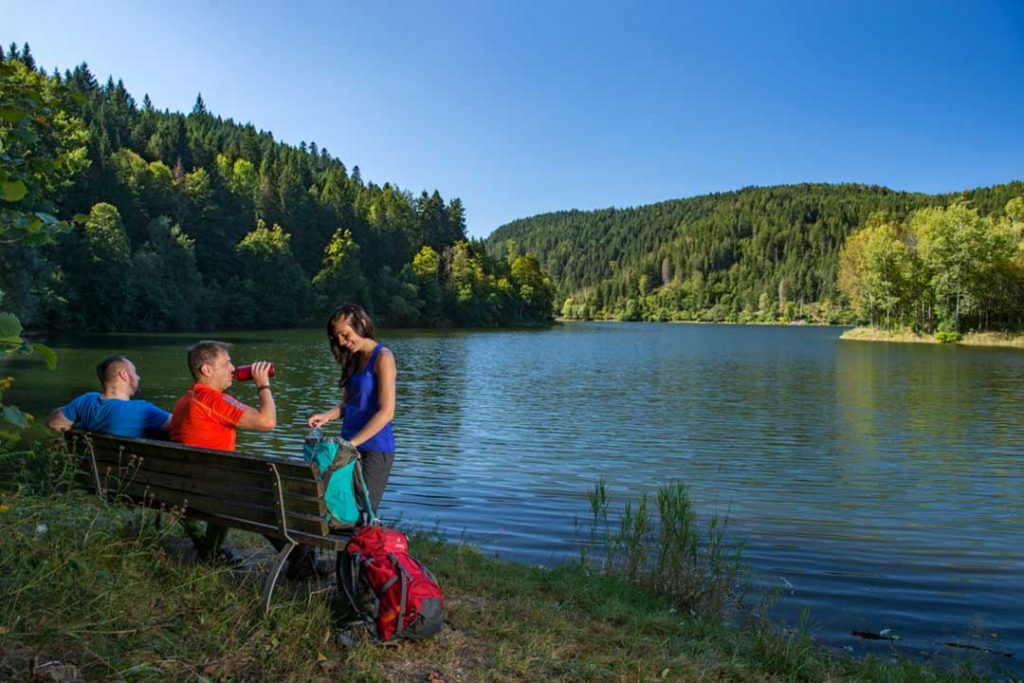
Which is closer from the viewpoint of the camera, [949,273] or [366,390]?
[366,390]

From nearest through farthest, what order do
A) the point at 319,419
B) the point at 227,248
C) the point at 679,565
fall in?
the point at 319,419, the point at 679,565, the point at 227,248

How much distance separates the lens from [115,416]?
5.48 meters

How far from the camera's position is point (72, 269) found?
56812 mm

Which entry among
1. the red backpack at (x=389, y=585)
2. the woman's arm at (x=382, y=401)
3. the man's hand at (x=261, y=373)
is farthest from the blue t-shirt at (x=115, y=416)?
the red backpack at (x=389, y=585)

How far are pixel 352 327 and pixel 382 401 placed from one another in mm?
560

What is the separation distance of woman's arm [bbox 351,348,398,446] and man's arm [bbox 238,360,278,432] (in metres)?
0.65

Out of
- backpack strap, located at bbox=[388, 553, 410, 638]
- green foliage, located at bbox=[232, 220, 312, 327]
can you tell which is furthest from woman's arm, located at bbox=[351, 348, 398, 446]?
green foliage, located at bbox=[232, 220, 312, 327]

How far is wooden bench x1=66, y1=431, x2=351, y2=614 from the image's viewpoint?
412cm

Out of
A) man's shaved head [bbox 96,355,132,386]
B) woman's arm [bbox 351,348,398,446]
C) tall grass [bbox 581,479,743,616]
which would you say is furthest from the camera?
tall grass [bbox 581,479,743,616]

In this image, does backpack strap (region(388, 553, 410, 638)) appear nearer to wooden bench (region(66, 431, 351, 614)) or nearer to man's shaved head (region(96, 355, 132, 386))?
wooden bench (region(66, 431, 351, 614))

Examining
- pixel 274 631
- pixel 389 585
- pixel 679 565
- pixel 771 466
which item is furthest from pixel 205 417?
pixel 771 466

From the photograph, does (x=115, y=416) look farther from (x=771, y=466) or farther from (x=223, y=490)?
(x=771, y=466)

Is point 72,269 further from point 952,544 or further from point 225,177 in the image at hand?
point 952,544

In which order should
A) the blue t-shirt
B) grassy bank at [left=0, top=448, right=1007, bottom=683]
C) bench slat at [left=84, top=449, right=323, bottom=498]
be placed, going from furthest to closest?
1. the blue t-shirt
2. bench slat at [left=84, top=449, right=323, bottom=498]
3. grassy bank at [left=0, top=448, right=1007, bottom=683]
